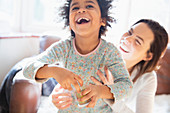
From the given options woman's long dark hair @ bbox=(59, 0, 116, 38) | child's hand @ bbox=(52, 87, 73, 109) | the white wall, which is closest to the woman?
woman's long dark hair @ bbox=(59, 0, 116, 38)

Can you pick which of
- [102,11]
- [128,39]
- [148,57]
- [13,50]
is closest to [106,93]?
[102,11]

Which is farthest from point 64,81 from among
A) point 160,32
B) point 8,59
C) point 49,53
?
point 8,59

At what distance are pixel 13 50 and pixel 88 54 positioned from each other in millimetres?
1287

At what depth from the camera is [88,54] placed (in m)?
0.88

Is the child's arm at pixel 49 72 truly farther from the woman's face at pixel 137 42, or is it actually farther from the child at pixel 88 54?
the woman's face at pixel 137 42

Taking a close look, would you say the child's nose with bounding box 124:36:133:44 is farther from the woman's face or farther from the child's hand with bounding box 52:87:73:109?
the child's hand with bounding box 52:87:73:109

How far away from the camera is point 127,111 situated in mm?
1036

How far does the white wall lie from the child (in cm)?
103

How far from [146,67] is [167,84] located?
85 centimetres

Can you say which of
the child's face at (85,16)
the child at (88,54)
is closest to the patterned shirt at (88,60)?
the child at (88,54)

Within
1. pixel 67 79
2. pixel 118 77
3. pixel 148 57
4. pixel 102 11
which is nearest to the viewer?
pixel 67 79

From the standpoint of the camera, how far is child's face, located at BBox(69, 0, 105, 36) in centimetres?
80

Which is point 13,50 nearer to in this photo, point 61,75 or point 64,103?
point 64,103

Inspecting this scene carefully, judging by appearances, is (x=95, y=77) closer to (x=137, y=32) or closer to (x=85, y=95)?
(x=85, y=95)
